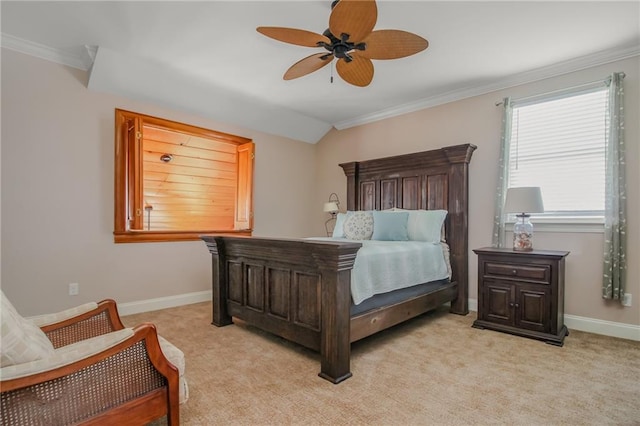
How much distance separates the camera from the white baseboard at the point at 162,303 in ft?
11.8

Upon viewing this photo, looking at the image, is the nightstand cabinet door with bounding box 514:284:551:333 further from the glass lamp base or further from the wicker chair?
the wicker chair

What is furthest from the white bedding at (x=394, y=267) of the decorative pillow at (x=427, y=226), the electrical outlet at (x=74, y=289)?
the electrical outlet at (x=74, y=289)

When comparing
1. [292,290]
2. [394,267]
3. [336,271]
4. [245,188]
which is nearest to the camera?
[336,271]

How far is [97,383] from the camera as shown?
1.30 metres

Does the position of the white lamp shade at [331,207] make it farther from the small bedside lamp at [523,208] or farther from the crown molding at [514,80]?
the small bedside lamp at [523,208]

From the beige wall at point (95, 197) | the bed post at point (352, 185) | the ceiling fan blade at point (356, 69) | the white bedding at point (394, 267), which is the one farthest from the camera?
the bed post at point (352, 185)

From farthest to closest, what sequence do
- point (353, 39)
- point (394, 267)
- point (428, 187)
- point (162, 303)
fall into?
1. point (428, 187)
2. point (162, 303)
3. point (394, 267)
4. point (353, 39)

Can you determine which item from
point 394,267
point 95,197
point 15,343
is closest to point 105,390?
point 15,343

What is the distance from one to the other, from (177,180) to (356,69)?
12.2ft

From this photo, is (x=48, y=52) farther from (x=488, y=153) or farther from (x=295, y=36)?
(x=488, y=153)

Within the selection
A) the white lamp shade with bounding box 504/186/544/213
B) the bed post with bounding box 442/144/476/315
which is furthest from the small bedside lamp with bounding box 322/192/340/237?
the white lamp shade with bounding box 504/186/544/213

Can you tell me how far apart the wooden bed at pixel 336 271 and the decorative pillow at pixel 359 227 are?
654mm

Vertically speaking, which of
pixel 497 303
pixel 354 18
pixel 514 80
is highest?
pixel 514 80

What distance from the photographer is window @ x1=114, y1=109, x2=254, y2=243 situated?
3.55m
